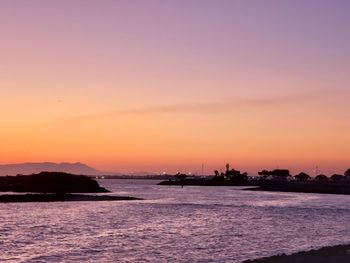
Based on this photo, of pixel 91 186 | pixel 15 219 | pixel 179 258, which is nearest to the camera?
pixel 179 258

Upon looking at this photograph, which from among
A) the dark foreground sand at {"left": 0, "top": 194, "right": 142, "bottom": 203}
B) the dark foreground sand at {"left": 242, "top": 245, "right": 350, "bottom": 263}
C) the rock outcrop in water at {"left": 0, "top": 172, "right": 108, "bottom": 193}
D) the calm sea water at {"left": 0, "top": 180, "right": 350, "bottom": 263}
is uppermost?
the rock outcrop in water at {"left": 0, "top": 172, "right": 108, "bottom": 193}

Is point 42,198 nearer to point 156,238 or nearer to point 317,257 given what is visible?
point 156,238

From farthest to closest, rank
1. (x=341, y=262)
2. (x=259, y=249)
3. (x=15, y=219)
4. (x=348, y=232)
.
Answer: (x=15, y=219) → (x=348, y=232) → (x=259, y=249) → (x=341, y=262)

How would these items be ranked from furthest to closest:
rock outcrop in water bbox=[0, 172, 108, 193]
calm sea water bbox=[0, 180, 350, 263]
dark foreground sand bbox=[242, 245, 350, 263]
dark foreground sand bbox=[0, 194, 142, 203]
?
rock outcrop in water bbox=[0, 172, 108, 193] < dark foreground sand bbox=[0, 194, 142, 203] < calm sea water bbox=[0, 180, 350, 263] < dark foreground sand bbox=[242, 245, 350, 263]

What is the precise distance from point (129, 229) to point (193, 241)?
42.1 feet

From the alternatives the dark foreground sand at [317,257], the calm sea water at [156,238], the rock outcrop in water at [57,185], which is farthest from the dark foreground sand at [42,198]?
the dark foreground sand at [317,257]

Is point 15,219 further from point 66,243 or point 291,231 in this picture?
point 291,231

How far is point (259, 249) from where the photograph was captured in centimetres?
4203

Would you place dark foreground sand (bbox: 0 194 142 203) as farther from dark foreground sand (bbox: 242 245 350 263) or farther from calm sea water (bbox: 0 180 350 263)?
dark foreground sand (bbox: 242 245 350 263)

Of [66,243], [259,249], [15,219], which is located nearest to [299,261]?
[259,249]

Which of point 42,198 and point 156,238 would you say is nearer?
point 156,238

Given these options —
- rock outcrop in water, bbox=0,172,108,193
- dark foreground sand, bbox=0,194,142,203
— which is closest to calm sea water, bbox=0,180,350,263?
dark foreground sand, bbox=0,194,142,203

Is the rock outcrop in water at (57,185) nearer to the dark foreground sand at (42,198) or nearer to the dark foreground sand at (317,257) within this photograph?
the dark foreground sand at (42,198)

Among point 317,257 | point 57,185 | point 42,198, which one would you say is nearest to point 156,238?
point 317,257
